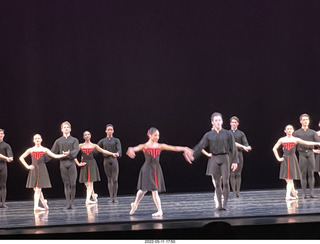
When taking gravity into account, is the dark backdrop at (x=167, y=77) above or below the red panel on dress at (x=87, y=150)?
above

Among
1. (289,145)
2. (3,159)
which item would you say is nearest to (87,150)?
(3,159)

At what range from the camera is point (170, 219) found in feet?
27.9

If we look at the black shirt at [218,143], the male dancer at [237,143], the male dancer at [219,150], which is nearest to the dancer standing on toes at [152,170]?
the black shirt at [218,143]

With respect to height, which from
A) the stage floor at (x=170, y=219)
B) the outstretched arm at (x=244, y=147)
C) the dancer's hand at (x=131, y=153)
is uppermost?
the outstretched arm at (x=244, y=147)

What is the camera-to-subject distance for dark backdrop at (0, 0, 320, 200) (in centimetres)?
1372

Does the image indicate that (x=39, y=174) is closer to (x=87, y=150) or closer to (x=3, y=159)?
(x=87, y=150)

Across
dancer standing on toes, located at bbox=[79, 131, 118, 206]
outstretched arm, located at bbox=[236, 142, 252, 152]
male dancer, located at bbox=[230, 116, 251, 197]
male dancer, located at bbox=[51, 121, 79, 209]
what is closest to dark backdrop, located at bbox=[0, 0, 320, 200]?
male dancer, located at bbox=[230, 116, 251, 197]

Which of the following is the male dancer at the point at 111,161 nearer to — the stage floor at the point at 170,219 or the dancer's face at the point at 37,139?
the stage floor at the point at 170,219

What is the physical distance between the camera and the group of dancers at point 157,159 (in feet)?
30.1

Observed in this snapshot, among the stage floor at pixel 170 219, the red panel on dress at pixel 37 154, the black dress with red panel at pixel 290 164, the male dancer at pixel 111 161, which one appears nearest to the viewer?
the stage floor at pixel 170 219

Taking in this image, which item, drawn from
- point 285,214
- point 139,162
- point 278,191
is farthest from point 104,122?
point 285,214

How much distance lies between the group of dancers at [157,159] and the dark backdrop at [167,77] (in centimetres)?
206

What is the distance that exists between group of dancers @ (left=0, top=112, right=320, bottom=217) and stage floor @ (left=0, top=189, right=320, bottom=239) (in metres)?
0.34

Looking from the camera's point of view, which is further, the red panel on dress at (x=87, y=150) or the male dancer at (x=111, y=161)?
the male dancer at (x=111, y=161)
